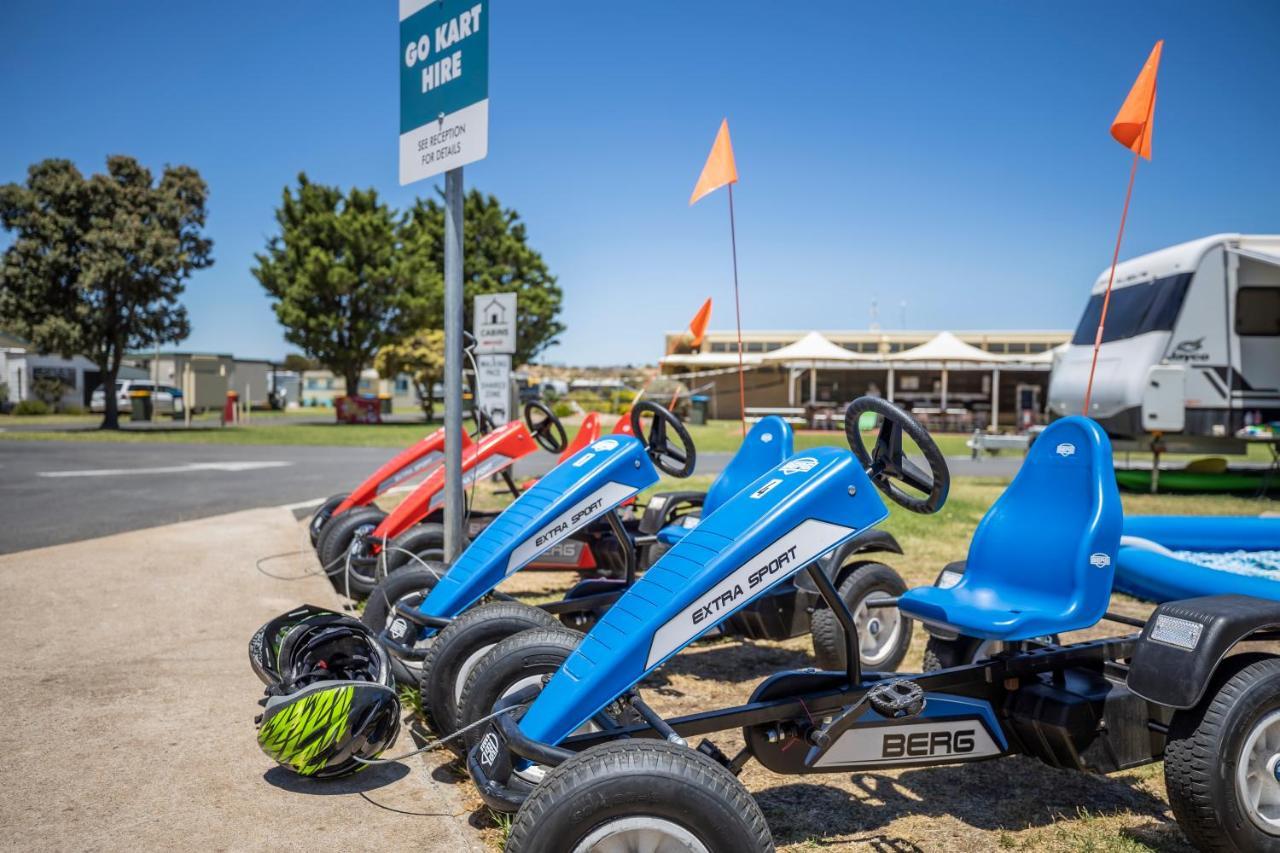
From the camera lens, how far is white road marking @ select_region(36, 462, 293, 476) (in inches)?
543

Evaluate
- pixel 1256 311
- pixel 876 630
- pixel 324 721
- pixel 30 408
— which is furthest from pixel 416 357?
pixel 324 721

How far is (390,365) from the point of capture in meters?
36.6

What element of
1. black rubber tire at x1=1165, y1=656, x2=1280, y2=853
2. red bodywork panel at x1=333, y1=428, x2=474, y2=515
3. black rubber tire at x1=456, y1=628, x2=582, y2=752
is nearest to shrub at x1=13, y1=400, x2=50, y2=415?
red bodywork panel at x1=333, y1=428, x2=474, y2=515

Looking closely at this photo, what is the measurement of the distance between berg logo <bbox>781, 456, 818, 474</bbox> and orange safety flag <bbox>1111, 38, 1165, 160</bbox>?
2.92 metres

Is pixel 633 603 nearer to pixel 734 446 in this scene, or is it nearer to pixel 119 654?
pixel 119 654

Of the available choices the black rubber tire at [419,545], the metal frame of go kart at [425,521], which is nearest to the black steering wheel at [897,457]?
the metal frame of go kart at [425,521]

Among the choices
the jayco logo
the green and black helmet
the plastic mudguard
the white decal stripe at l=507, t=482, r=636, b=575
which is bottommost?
the green and black helmet

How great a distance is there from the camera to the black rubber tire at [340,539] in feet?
21.1

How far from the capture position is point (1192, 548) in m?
5.94

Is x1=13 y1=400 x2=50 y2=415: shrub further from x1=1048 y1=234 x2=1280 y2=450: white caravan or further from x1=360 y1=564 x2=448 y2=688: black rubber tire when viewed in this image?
x1=360 y1=564 x2=448 y2=688: black rubber tire

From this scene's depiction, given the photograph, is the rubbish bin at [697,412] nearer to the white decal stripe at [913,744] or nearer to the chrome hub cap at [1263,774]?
the white decal stripe at [913,744]

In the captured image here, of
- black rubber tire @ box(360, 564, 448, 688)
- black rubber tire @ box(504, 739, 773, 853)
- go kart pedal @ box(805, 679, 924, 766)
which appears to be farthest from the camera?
black rubber tire @ box(360, 564, 448, 688)

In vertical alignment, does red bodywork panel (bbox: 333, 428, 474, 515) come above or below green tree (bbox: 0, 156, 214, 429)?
below

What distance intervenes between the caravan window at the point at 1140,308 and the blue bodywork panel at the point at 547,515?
1059 cm
